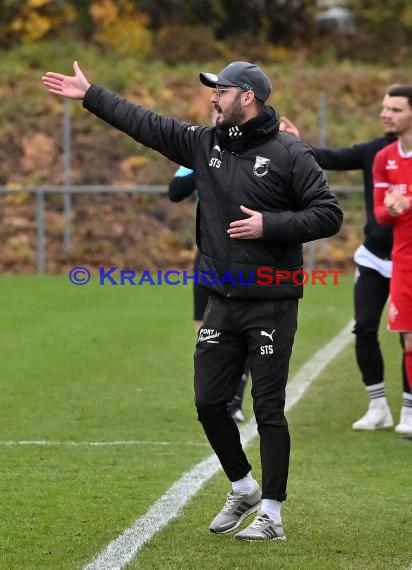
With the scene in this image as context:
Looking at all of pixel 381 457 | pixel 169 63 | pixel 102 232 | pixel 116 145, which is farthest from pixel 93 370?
pixel 169 63

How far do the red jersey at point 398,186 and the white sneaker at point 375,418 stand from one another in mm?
1184

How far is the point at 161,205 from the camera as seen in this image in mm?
22766

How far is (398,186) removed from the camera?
27.7 ft

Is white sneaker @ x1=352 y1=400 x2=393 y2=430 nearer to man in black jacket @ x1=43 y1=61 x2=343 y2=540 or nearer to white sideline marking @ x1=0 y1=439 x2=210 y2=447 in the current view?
white sideline marking @ x1=0 y1=439 x2=210 y2=447

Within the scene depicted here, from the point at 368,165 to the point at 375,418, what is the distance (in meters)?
1.76

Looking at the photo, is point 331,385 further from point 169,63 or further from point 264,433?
point 169,63

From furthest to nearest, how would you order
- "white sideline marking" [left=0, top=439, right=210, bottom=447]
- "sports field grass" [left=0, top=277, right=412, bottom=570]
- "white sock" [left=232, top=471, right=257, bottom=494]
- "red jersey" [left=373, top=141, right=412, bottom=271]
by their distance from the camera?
"red jersey" [left=373, top=141, right=412, bottom=271]
"white sideline marking" [left=0, top=439, right=210, bottom=447]
"white sock" [left=232, top=471, right=257, bottom=494]
"sports field grass" [left=0, top=277, right=412, bottom=570]

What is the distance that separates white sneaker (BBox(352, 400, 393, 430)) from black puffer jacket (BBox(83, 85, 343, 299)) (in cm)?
309

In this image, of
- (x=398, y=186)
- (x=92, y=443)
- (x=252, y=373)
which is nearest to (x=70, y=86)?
(x=252, y=373)

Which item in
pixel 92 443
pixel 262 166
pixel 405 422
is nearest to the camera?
pixel 262 166

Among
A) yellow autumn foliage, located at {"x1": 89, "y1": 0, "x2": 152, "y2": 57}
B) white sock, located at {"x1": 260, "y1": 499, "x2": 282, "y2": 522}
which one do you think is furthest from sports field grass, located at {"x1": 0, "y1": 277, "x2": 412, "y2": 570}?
yellow autumn foliage, located at {"x1": 89, "y1": 0, "x2": 152, "y2": 57}

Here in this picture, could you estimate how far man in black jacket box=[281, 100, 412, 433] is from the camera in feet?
29.4

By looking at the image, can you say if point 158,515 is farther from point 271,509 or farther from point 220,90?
point 220,90

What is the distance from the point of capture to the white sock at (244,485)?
6246mm
